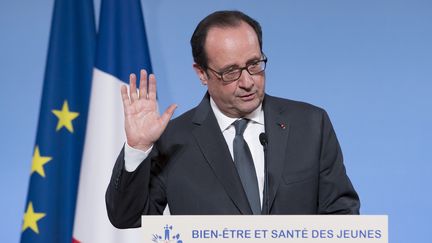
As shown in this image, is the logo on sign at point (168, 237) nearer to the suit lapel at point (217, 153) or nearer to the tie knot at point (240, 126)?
the suit lapel at point (217, 153)

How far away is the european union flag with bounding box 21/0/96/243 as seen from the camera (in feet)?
9.61

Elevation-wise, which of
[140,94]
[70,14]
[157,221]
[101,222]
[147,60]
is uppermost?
[70,14]

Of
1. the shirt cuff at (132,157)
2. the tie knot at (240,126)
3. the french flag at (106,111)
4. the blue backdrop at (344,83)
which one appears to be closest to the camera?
the shirt cuff at (132,157)

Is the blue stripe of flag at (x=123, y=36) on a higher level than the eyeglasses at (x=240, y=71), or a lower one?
higher

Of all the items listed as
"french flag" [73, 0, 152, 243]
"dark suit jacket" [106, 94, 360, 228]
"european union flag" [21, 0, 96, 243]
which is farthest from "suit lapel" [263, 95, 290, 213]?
"european union flag" [21, 0, 96, 243]

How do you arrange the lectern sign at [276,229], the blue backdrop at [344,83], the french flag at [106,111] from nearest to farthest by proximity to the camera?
the lectern sign at [276,229] < the french flag at [106,111] < the blue backdrop at [344,83]

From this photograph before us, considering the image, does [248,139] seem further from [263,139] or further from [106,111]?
[106,111]

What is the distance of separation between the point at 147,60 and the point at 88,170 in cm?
59

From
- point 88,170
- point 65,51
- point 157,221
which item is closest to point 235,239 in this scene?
point 157,221

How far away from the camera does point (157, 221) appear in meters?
1.35

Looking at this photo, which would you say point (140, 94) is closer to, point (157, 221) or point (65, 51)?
point (157, 221)

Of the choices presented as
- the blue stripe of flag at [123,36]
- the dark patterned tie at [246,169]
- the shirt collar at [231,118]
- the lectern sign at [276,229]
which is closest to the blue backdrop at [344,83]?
the blue stripe of flag at [123,36]

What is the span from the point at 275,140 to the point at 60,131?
4.85ft

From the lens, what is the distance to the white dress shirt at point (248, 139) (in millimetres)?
1694
